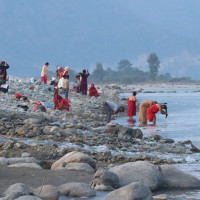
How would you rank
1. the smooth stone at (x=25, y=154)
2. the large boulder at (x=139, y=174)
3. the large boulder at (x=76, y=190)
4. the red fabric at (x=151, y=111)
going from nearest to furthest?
1. the large boulder at (x=76, y=190)
2. the large boulder at (x=139, y=174)
3. the smooth stone at (x=25, y=154)
4. the red fabric at (x=151, y=111)

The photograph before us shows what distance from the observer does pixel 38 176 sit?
8352 mm

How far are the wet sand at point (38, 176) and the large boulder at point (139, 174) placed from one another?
0.48 meters

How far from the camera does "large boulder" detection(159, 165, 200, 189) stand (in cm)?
805

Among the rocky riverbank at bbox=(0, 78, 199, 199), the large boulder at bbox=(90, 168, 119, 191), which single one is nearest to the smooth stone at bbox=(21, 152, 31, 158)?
the rocky riverbank at bbox=(0, 78, 199, 199)

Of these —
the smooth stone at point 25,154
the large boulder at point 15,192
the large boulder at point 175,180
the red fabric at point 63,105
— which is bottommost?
the large boulder at point 175,180

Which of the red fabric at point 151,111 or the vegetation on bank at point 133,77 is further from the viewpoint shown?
the vegetation on bank at point 133,77

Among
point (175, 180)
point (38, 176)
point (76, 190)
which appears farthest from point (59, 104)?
point (76, 190)

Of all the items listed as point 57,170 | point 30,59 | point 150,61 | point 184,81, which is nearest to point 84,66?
point 30,59

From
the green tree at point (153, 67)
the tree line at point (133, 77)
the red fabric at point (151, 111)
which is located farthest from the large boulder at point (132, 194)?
the green tree at point (153, 67)

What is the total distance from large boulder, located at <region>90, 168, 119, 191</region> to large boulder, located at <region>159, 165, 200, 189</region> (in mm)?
652

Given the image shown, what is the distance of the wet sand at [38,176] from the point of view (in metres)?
7.94

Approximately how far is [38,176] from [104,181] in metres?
1.09

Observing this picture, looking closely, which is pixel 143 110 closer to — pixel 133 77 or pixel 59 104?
pixel 59 104

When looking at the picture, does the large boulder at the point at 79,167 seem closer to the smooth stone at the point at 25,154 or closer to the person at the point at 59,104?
the smooth stone at the point at 25,154
